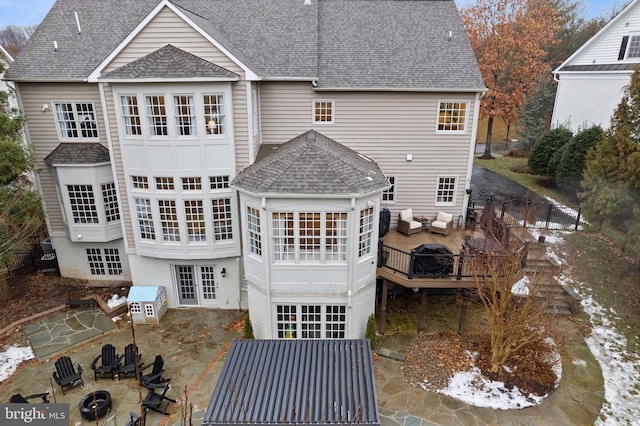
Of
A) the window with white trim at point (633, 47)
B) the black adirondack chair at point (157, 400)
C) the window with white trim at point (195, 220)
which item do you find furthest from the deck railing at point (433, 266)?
the window with white trim at point (633, 47)

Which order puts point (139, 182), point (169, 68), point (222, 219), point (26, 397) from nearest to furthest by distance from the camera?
point (26, 397) → point (169, 68) → point (139, 182) → point (222, 219)

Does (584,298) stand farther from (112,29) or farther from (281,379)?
(112,29)

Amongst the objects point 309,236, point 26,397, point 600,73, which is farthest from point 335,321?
point 600,73

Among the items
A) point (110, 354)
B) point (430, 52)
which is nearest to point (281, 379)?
point (110, 354)

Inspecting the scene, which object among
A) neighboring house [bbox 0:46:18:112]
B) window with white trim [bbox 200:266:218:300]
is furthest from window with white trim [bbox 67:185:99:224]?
window with white trim [bbox 200:266:218:300]

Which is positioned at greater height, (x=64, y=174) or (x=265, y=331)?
(x=64, y=174)

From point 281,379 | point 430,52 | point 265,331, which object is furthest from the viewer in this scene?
point 430,52

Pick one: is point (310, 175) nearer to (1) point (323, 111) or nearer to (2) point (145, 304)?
(1) point (323, 111)

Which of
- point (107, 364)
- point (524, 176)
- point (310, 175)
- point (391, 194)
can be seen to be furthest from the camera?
point (524, 176)
